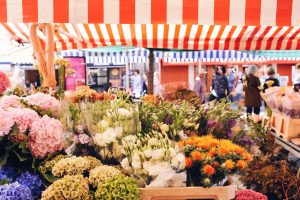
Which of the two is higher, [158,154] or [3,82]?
[3,82]

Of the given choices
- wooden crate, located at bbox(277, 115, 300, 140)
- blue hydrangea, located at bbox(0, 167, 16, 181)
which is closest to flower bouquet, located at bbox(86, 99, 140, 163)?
blue hydrangea, located at bbox(0, 167, 16, 181)

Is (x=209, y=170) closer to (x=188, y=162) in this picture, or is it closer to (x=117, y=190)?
(x=188, y=162)

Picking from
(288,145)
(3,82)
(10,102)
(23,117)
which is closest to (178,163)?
(23,117)

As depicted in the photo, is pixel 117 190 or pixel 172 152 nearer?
pixel 117 190

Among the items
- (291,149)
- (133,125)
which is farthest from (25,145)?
(291,149)

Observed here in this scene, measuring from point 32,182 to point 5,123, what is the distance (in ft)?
0.90

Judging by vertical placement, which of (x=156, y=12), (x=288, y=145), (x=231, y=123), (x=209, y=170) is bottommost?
(x=288, y=145)

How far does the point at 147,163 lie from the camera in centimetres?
156

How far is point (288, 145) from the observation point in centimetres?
312

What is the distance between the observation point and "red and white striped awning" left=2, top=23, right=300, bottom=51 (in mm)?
4945

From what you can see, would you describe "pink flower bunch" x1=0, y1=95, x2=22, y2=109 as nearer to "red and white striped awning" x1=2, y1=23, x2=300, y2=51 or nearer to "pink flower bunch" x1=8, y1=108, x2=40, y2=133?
"pink flower bunch" x1=8, y1=108, x2=40, y2=133

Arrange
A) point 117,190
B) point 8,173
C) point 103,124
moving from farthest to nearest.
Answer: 1. point 103,124
2. point 8,173
3. point 117,190

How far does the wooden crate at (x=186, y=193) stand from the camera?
1.53 metres

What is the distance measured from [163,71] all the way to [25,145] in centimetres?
1551
